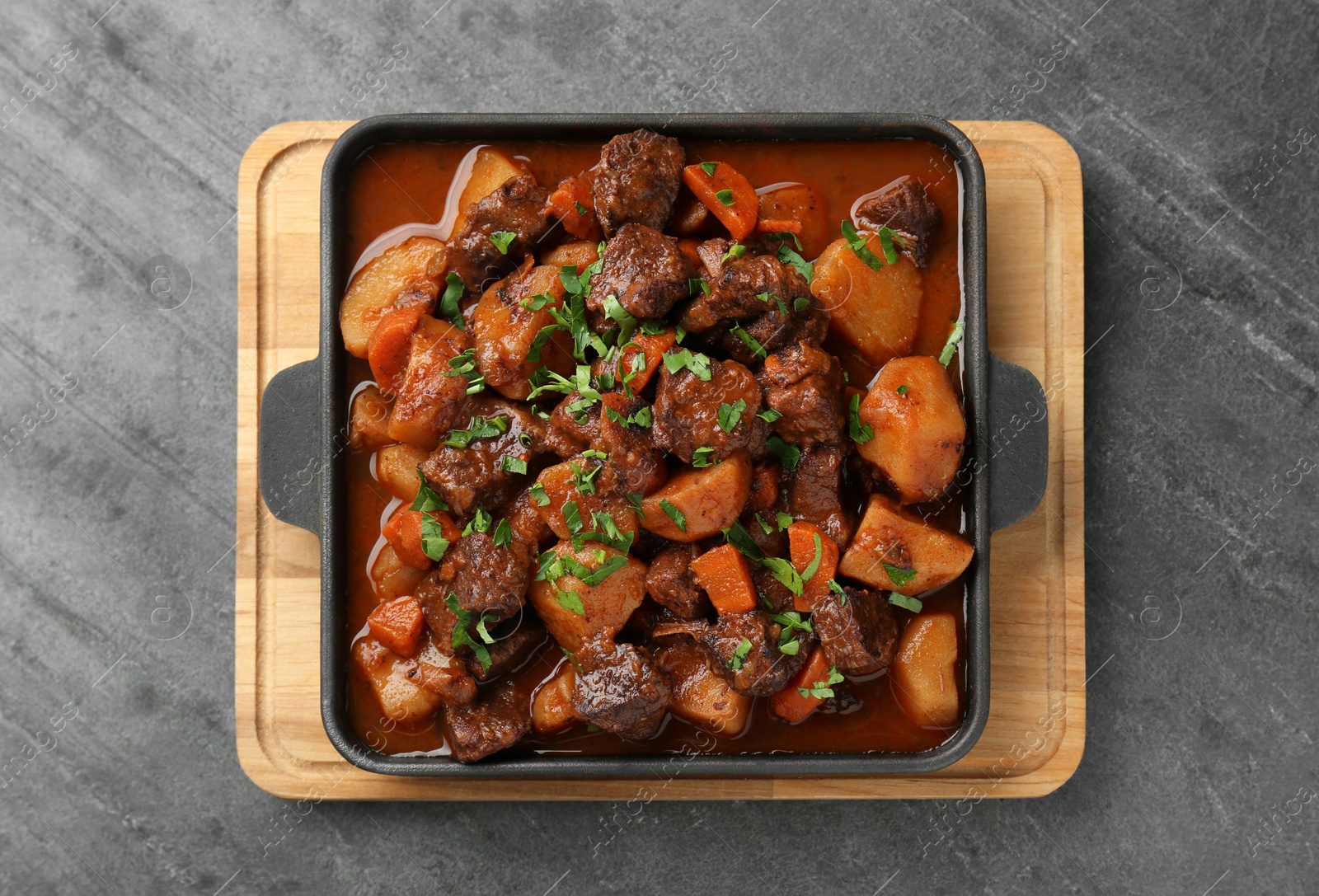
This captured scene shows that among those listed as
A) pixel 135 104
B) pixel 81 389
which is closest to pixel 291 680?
pixel 81 389

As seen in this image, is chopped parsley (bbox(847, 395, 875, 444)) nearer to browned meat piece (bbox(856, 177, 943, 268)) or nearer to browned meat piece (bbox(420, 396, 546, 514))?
browned meat piece (bbox(856, 177, 943, 268))

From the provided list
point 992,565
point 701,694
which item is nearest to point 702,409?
point 701,694

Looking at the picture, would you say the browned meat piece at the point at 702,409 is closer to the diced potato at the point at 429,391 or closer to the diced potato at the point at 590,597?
the diced potato at the point at 590,597

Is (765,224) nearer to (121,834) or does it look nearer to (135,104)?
(135,104)

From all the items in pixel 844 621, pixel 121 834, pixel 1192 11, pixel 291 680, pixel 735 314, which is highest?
pixel 1192 11

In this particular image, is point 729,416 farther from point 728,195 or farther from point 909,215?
point 909,215

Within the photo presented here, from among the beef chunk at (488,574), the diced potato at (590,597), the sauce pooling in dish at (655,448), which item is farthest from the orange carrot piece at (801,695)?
the beef chunk at (488,574)
